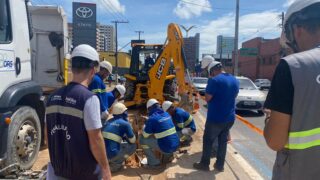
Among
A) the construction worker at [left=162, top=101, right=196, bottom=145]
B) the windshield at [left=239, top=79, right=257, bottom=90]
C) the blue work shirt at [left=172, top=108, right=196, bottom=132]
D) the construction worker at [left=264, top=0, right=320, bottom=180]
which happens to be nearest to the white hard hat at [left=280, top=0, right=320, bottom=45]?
the construction worker at [left=264, top=0, right=320, bottom=180]

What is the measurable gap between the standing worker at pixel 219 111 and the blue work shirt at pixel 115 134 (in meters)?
1.35

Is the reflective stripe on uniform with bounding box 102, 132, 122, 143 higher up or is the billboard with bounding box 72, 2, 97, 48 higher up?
the billboard with bounding box 72, 2, 97, 48

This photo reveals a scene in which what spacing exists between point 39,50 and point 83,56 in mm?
6301

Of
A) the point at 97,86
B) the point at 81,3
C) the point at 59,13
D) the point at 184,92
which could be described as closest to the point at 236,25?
the point at 184,92

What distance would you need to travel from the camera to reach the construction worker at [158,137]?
571cm

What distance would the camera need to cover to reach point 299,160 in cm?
194

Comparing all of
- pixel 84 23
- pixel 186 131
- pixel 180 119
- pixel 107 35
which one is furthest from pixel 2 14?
pixel 107 35

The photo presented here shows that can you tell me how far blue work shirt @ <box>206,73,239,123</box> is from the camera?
5555 millimetres

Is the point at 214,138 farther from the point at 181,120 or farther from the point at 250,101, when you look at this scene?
the point at 250,101

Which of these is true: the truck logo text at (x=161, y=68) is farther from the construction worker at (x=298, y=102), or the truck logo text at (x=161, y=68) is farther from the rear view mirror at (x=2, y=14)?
the construction worker at (x=298, y=102)

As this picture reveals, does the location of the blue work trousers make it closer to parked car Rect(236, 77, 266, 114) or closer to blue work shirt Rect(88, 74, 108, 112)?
blue work shirt Rect(88, 74, 108, 112)

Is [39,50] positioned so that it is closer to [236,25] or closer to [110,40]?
[236,25]

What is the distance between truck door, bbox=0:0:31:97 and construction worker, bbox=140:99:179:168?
86.9 inches

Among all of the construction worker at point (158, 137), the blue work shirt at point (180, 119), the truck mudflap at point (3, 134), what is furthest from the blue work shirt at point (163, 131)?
the truck mudflap at point (3, 134)
